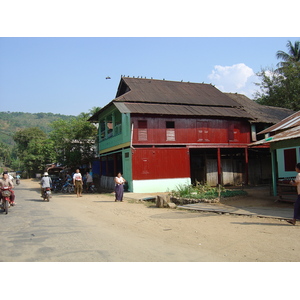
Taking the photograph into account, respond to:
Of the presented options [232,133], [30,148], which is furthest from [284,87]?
[30,148]

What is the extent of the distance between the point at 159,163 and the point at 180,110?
4.34 meters

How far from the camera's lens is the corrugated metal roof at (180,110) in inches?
825

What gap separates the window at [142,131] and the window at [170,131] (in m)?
1.73

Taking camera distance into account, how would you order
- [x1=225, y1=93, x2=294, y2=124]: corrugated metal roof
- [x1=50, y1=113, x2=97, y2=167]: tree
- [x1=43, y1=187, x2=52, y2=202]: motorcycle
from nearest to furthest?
1. [x1=43, y1=187, x2=52, y2=202]: motorcycle
2. [x1=225, y1=93, x2=294, y2=124]: corrugated metal roof
3. [x1=50, y1=113, x2=97, y2=167]: tree

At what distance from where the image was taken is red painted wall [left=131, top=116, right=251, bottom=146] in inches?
842

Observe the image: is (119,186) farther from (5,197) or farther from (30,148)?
(30,148)

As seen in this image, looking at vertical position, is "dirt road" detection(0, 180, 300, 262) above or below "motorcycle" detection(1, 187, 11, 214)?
below

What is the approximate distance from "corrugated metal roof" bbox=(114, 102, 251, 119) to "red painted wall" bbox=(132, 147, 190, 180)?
8.67 ft

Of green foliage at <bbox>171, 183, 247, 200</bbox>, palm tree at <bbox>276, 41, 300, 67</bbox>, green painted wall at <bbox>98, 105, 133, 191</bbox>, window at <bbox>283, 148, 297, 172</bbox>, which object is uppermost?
palm tree at <bbox>276, 41, 300, 67</bbox>

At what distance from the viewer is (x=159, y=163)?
21.2m

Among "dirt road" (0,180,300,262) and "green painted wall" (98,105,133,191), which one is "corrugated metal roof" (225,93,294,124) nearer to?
"green painted wall" (98,105,133,191)

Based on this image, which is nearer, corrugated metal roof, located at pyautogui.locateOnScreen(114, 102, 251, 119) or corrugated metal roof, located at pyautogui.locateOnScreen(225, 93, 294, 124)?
corrugated metal roof, located at pyautogui.locateOnScreen(114, 102, 251, 119)

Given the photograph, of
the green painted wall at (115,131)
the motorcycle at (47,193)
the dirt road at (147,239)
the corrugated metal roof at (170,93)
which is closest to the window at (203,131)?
the corrugated metal roof at (170,93)

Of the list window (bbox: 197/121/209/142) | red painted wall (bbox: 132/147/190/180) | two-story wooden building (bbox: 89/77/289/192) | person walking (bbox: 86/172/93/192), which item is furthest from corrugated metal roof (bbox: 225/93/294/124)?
person walking (bbox: 86/172/93/192)
